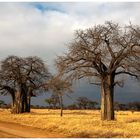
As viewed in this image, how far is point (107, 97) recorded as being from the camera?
32.1 meters

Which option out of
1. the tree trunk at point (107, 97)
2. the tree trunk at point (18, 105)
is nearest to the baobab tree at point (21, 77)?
the tree trunk at point (18, 105)

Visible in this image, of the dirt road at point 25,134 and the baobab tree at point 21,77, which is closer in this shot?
the dirt road at point 25,134

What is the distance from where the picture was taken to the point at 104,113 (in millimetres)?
32188

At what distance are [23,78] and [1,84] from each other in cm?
352

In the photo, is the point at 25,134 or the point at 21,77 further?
the point at 21,77

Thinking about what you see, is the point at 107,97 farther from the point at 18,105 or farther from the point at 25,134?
the point at 18,105

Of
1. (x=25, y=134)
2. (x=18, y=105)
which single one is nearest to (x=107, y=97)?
(x=25, y=134)

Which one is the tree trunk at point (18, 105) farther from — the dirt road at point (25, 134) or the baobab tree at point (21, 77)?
the dirt road at point (25, 134)

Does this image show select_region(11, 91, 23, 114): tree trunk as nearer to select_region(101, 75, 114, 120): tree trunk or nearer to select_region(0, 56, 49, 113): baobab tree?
select_region(0, 56, 49, 113): baobab tree

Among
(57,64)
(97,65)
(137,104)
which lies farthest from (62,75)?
(137,104)

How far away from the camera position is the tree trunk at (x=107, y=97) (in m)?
31.8

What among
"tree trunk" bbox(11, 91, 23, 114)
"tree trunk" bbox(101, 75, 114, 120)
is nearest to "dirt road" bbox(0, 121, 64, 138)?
"tree trunk" bbox(101, 75, 114, 120)

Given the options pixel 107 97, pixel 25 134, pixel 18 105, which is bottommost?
pixel 25 134

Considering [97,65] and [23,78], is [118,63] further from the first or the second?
[23,78]
